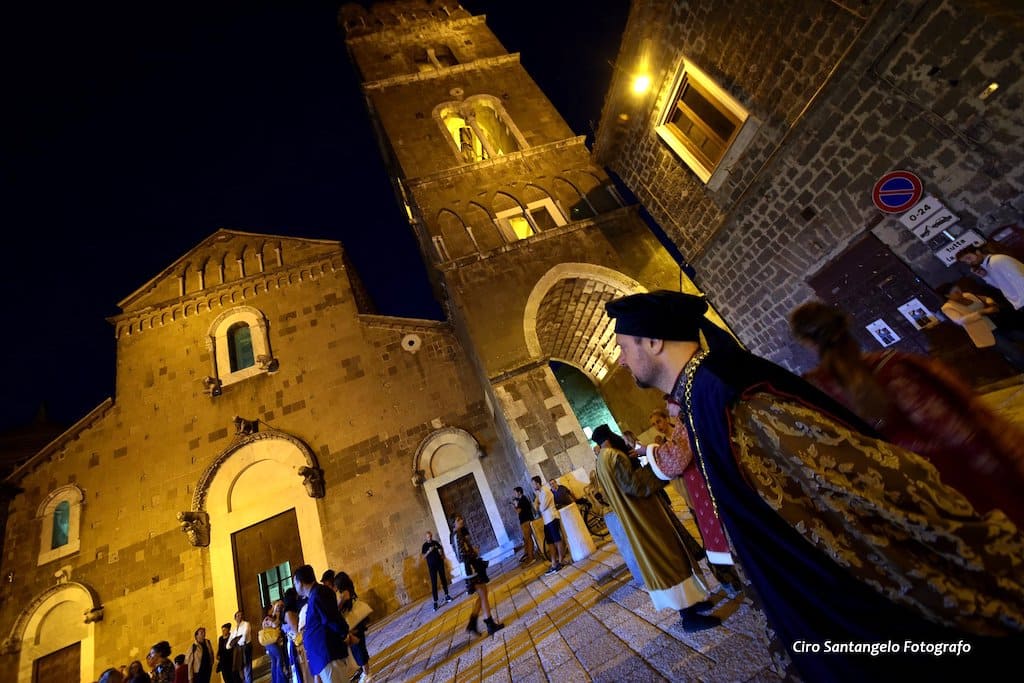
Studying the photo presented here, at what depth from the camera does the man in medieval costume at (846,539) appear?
1075 millimetres

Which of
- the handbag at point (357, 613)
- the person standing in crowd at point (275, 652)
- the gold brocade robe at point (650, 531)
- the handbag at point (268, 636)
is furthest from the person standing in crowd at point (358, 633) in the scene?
the gold brocade robe at point (650, 531)

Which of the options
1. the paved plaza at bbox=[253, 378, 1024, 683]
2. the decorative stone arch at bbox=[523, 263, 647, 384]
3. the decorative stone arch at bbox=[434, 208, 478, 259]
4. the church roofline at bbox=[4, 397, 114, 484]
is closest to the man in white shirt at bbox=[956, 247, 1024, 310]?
the paved plaza at bbox=[253, 378, 1024, 683]

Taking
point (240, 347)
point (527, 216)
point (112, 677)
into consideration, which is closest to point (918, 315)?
point (527, 216)

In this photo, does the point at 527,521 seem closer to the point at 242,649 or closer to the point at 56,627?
the point at 242,649

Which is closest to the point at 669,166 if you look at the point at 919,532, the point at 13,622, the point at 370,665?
the point at 919,532

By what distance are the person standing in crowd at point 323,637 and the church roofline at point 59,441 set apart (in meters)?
12.0

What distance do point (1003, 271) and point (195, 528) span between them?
48.8 ft

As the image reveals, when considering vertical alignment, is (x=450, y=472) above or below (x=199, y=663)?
above

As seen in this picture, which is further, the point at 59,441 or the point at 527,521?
the point at 59,441

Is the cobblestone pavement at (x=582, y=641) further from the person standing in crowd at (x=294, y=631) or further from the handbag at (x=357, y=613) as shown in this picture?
the person standing in crowd at (x=294, y=631)

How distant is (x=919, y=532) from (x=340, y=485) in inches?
455

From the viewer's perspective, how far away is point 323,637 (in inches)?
164

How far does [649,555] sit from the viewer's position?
309cm

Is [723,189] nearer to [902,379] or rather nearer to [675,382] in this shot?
[902,379]
